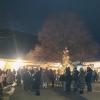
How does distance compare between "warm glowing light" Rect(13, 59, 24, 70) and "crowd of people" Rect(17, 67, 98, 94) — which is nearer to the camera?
"crowd of people" Rect(17, 67, 98, 94)

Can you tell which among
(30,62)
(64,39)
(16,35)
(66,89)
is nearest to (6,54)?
(30,62)

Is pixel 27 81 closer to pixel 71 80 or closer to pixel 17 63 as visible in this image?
pixel 71 80

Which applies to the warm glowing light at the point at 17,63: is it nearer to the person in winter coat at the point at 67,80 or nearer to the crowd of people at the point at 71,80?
the crowd of people at the point at 71,80

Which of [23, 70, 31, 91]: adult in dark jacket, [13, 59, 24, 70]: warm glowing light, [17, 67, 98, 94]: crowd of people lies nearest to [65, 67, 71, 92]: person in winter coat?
[17, 67, 98, 94]: crowd of people

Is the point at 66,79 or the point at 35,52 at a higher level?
the point at 35,52

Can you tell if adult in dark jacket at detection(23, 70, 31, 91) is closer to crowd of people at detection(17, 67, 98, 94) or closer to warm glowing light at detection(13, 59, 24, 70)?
crowd of people at detection(17, 67, 98, 94)

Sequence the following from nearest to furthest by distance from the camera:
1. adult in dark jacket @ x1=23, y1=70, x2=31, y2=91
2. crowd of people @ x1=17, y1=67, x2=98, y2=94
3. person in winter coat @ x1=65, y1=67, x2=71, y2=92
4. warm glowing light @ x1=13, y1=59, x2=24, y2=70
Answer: crowd of people @ x1=17, y1=67, x2=98, y2=94 < person in winter coat @ x1=65, y1=67, x2=71, y2=92 < adult in dark jacket @ x1=23, y1=70, x2=31, y2=91 < warm glowing light @ x1=13, y1=59, x2=24, y2=70

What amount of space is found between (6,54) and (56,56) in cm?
824

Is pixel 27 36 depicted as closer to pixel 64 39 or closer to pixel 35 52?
pixel 35 52

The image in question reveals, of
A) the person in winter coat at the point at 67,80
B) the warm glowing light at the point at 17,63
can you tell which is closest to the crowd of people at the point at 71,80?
the person in winter coat at the point at 67,80

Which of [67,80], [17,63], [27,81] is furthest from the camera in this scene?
[17,63]

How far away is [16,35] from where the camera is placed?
291 ft

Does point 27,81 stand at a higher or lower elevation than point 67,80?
higher

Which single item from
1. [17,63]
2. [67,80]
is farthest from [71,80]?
[17,63]
